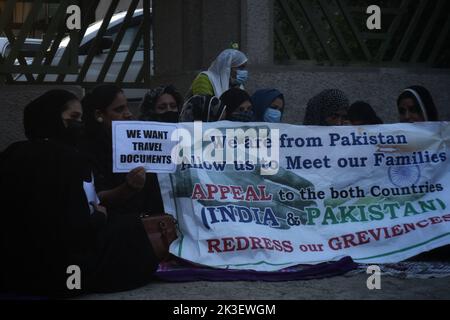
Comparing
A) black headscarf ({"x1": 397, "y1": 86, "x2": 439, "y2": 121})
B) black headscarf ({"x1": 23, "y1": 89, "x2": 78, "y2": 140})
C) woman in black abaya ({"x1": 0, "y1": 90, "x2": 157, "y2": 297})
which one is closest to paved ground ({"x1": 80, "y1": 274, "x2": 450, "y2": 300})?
woman in black abaya ({"x1": 0, "y1": 90, "x2": 157, "y2": 297})

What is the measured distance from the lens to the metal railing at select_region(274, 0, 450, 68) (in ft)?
30.6

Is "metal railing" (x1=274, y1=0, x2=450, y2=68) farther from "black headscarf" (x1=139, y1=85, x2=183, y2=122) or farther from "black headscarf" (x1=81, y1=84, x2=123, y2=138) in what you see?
"black headscarf" (x1=81, y1=84, x2=123, y2=138)

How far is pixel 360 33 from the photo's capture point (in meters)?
9.63

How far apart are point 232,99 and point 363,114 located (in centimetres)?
128

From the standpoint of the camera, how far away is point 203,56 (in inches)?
354

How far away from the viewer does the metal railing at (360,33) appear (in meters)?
9.33

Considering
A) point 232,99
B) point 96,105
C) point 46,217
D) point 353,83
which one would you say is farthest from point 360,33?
point 46,217

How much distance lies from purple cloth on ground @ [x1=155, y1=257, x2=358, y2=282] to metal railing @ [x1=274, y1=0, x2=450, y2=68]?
3766mm

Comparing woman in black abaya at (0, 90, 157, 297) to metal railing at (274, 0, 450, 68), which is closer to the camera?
woman in black abaya at (0, 90, 157, 297)

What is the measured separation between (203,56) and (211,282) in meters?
3.82

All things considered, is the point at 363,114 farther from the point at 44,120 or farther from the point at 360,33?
the point at 44,120

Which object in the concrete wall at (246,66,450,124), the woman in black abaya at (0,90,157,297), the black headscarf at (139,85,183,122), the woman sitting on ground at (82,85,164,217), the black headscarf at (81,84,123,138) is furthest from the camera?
the concrete wall at (246,66,450,124)

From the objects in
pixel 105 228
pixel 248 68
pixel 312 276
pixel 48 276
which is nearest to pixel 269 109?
pixel 248 68
